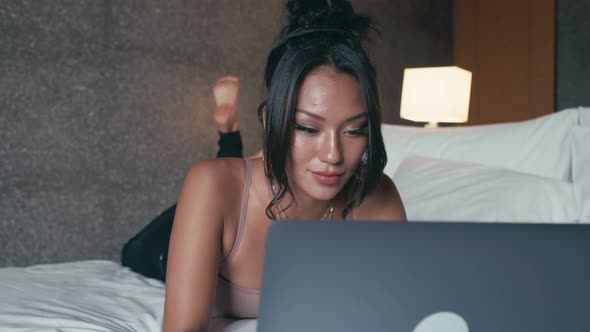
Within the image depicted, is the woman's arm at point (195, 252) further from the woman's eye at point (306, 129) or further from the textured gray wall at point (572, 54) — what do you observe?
the textured gray wall at point (572, 54)

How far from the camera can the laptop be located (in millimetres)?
477

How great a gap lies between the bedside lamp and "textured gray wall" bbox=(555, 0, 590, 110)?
179cm

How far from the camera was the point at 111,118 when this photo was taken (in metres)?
2.40

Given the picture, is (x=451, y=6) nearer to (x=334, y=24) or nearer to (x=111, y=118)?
(x=111, y=118)

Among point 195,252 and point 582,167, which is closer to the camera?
point 195,252

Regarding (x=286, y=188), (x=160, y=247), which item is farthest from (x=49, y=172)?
(x=286, y=188)

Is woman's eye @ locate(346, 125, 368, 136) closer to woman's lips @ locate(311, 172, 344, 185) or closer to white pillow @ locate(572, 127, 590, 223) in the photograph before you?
woman's lips @ locate(311, 172, 344, 185)

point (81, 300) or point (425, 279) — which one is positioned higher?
point (425, 279)

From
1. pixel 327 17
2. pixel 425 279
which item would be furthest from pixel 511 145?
pixel 425 279

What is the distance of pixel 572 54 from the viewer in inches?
166

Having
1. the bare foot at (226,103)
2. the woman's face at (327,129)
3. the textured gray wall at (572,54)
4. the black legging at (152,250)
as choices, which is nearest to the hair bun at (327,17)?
the woman's face at (327,129)

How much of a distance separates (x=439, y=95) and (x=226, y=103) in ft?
3.79

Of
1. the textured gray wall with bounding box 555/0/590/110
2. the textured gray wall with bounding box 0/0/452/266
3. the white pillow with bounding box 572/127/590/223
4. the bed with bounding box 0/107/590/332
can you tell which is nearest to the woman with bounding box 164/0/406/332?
the bed with bounding box 0/107/590/332

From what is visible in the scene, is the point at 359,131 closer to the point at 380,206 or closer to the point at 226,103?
the point at 380,206
